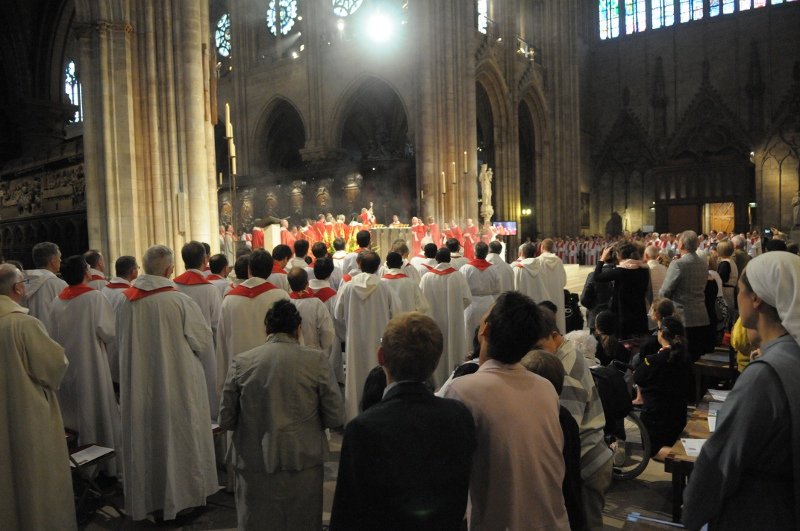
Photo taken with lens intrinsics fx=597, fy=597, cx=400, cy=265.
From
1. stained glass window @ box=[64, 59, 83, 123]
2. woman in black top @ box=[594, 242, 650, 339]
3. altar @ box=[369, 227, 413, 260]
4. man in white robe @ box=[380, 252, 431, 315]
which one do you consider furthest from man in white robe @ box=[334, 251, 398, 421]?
stained glass window @ box=[64, 59, 83, 123]

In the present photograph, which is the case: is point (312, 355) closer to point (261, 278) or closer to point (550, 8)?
point (261, 278)

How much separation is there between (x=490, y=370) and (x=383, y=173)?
22.6 metres

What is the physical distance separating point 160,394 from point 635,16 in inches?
1490

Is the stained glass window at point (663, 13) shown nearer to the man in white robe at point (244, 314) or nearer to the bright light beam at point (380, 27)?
the bright light beam at point (380, 27)

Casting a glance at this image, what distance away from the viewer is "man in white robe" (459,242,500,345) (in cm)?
826

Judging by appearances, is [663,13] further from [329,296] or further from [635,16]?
[329,296]

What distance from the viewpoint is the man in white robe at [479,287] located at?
27.1 ft

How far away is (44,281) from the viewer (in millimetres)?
5395

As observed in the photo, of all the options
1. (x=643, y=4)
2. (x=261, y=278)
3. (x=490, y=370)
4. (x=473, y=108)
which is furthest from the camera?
(x=643, y=4)

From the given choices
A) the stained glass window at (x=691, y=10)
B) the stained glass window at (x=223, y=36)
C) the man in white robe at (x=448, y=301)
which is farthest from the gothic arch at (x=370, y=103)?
the man in white robe at (x=448, y=301)

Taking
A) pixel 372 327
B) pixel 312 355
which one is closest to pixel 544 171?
pixel 372 327

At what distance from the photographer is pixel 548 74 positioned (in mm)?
31875

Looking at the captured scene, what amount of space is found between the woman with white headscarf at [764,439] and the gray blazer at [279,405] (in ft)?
5.78

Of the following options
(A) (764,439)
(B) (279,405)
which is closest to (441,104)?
(B) (279,405)
